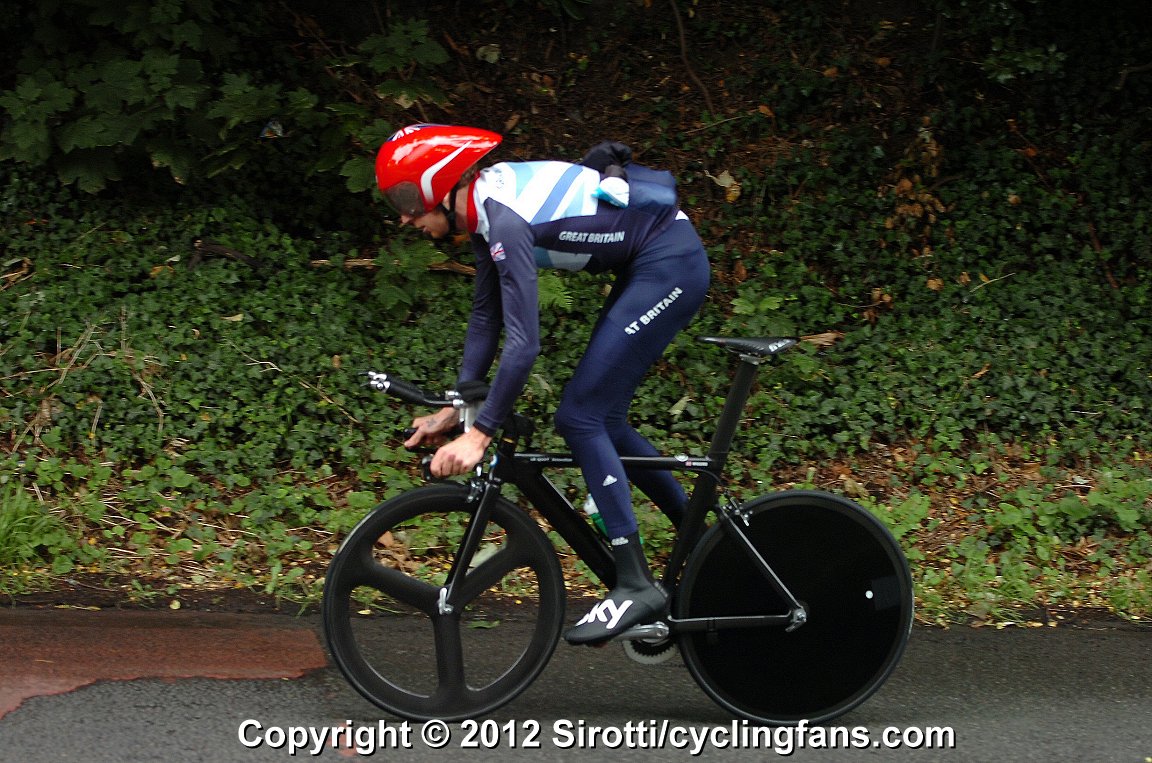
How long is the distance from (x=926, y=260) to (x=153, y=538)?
4.92 m

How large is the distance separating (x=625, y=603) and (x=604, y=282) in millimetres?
3696

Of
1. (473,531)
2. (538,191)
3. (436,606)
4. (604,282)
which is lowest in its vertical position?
(604,282)

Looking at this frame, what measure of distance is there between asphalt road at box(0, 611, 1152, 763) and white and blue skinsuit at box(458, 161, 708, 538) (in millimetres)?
719

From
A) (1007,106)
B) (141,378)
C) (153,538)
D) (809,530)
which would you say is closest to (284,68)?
(141,378)

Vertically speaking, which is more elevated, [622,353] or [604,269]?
[604,269]

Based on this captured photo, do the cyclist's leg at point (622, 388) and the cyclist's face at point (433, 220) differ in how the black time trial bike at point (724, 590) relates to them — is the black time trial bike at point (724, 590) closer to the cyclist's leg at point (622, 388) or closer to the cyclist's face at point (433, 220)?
the cyclist's leg at point (622, 388)

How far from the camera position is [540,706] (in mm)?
4258

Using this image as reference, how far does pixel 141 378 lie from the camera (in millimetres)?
6418

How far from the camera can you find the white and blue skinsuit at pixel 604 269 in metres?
3.90

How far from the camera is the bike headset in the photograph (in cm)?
380

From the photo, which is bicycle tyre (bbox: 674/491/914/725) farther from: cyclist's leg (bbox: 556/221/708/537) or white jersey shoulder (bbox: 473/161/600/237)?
white jersey shoulder (bbox: 473/161/600/237)

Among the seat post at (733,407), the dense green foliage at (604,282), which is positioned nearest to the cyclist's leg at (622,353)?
the seat post at (733,407)

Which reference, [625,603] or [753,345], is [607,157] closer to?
[753,345]

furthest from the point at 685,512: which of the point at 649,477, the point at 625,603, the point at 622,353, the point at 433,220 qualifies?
the point at 433,220
